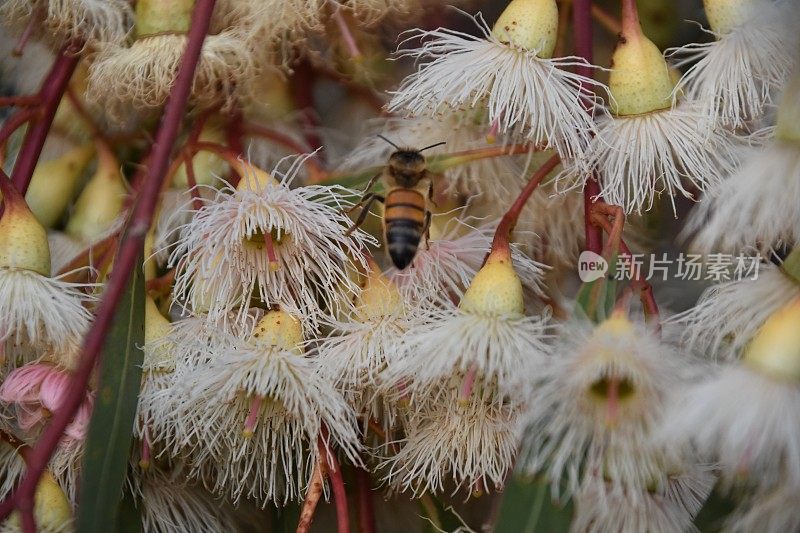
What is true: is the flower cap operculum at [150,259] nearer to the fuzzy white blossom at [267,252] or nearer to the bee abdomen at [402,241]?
the fuzzy white blossom at [267,252]

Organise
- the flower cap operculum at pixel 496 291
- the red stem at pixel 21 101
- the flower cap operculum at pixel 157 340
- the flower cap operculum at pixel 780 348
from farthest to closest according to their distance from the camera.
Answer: the red stem at pixel 21 101
the flower cap operculum at pixel 157 340
the flower cap operculum at pixel 496 291
the flower cap operculum at pixel 780 348

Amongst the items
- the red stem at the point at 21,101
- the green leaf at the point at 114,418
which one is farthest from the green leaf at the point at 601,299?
the red stem at the point at 21,101

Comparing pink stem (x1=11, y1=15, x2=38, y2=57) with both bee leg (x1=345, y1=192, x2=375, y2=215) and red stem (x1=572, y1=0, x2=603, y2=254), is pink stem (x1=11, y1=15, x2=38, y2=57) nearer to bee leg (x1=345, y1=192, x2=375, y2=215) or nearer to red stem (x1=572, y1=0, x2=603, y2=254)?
bee leg (x1=345, y1=192, x2=375, y2=215)

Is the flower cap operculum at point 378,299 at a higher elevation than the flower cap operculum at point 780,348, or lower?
lower

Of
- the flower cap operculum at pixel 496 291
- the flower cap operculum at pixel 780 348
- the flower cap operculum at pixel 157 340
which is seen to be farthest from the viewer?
the flower cap operculum at pixel 157 340

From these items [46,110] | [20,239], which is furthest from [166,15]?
[20,239]

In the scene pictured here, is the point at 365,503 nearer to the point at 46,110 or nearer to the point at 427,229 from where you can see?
the point at 427,229

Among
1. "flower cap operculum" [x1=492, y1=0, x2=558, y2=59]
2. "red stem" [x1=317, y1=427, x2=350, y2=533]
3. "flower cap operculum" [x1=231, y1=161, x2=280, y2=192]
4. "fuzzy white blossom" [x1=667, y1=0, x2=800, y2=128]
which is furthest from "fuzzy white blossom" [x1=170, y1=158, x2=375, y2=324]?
"fuzzy white blossom" [x1=667, y1=0, x2=800, y2=128]
